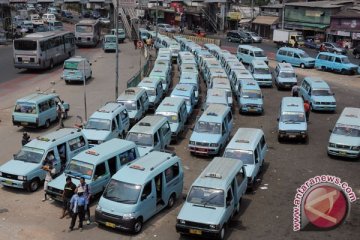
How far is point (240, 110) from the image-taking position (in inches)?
Answer: 1318

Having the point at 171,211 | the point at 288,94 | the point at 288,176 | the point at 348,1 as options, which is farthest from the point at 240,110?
the point at 348,1

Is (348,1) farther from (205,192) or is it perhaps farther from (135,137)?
(205,192)

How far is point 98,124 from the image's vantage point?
25000 mm

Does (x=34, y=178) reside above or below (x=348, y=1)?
below

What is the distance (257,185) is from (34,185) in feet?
30.0

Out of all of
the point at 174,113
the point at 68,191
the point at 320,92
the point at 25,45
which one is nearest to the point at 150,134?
the point at 174,113

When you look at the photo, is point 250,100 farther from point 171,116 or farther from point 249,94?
point 171,116

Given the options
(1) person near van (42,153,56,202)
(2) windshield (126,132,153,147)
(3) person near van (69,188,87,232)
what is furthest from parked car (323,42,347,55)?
(3) person near van (69,188,87,232)

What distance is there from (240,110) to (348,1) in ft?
160

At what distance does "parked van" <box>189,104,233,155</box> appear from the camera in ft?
80.3

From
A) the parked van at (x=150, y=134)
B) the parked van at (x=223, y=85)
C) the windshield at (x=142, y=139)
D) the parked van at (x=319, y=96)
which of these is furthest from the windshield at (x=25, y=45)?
the windshield at (x=142, y=139)

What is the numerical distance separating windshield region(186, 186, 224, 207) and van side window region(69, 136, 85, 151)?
6935mm

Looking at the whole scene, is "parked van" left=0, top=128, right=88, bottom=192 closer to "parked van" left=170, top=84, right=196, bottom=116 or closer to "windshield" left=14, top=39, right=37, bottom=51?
"parked van" left=170, top=84, right=196, bottom=116

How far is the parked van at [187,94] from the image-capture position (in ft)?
104
